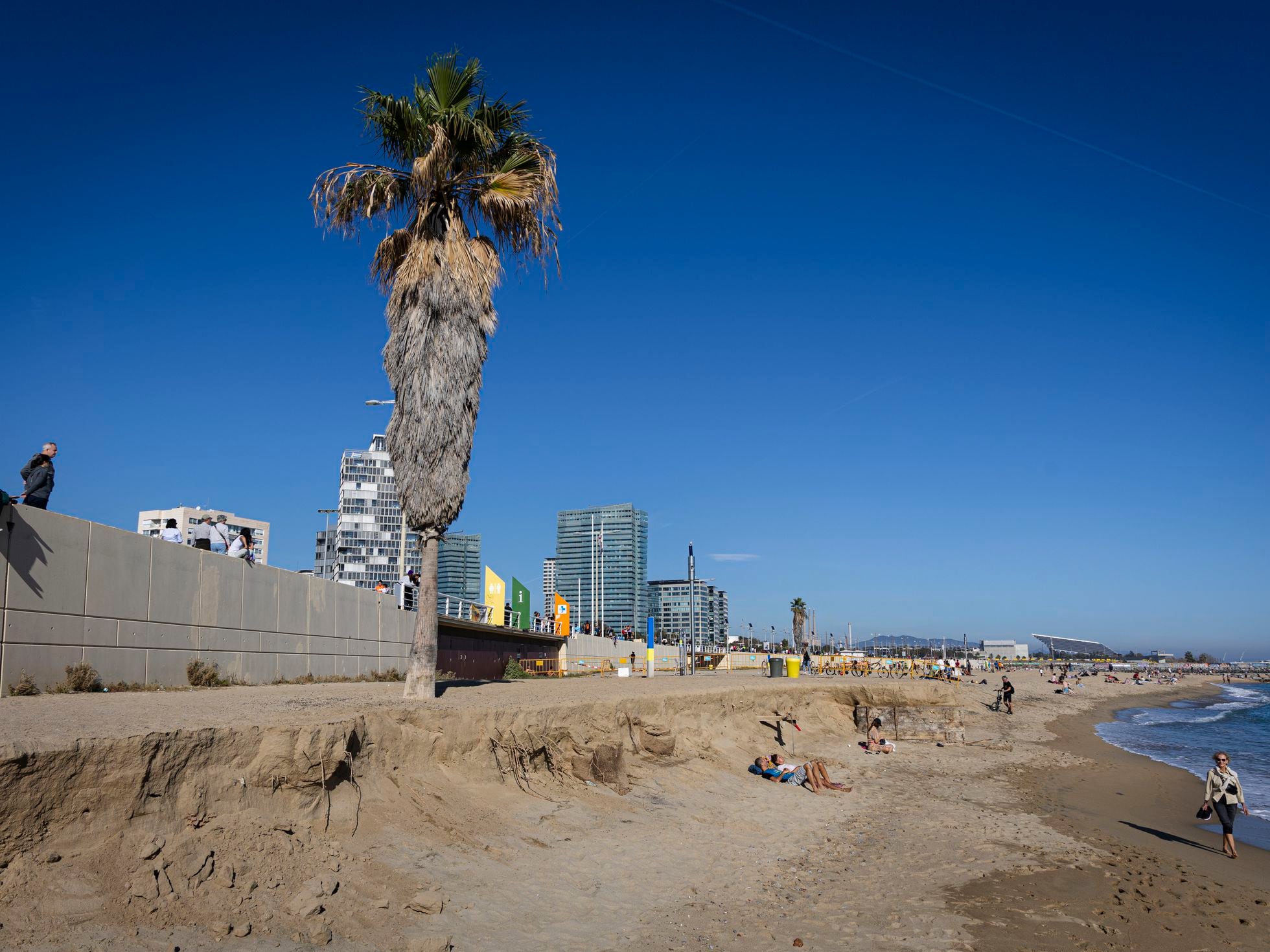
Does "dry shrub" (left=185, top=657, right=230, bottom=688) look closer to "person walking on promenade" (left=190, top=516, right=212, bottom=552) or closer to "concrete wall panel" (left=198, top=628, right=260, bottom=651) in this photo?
"concrete wall panel" (left=198, top=628, right=260, bottom=651)

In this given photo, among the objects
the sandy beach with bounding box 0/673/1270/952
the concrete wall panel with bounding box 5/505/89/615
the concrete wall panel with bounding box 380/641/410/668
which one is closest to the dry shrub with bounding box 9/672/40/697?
the sandy beach with bounding box 0/673/1270/952

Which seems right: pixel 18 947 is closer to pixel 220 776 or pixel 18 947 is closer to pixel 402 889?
pixel 220 776

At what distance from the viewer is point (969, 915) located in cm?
927

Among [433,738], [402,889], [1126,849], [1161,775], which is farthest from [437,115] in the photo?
[1161,775]

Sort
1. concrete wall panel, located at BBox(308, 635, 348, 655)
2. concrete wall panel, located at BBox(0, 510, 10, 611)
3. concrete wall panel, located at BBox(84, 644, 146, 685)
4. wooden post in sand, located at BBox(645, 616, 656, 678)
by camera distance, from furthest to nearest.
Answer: wooden post in sand, located at BBox(645, 616, 656, 678)
concrete wall panel, located at BBox(308, 635, 348, 655)
concrete wall panel, located at BBox(84, 644, 146, 685)
concrete wall panel, located at BBox(0, 510, 10, 611)

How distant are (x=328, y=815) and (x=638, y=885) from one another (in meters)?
3.48

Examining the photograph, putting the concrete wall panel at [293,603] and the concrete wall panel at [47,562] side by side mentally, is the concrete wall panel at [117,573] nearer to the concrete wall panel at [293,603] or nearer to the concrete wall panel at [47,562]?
the concrete wall panel at [47,562]

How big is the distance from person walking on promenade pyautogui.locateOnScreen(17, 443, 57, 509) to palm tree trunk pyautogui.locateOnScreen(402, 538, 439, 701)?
491 cm

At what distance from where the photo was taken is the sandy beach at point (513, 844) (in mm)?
5969

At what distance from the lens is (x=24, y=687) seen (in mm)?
9562

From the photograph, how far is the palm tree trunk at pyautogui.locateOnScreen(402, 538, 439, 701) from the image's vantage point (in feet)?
42.1

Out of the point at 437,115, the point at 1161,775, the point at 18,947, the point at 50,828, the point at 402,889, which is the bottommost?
the point at 1161,775

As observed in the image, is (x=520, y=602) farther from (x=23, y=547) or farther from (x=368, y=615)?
(x=23, y=547)

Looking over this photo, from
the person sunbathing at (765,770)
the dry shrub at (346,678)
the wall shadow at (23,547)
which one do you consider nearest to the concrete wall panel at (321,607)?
the dry shrub at (346,678)
